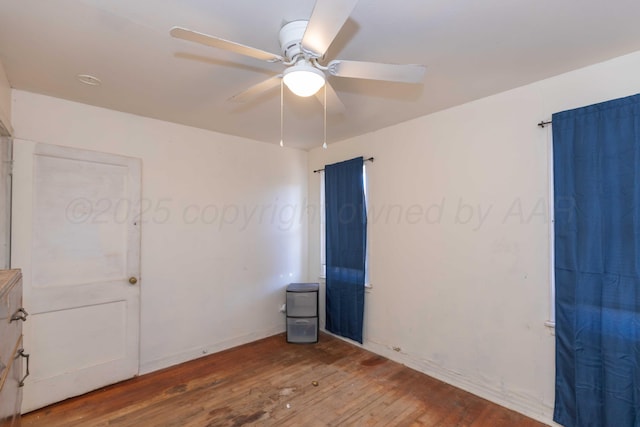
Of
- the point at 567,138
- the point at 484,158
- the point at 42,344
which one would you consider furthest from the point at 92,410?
the point at 567,138

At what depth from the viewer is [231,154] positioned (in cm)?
366

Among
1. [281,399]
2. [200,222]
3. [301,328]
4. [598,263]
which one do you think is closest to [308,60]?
[598,263]

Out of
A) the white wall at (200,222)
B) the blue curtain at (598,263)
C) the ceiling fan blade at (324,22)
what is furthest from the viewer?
the white wall at (200,222)

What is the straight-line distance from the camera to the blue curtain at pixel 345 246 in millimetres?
3562

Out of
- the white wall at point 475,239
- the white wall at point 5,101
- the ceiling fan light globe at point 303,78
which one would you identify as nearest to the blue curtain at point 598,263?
the white wall at point 475,239

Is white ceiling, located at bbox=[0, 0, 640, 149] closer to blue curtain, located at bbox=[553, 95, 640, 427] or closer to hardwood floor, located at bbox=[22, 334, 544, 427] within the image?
blue curtain, located at bbox=[553, 95, 640, 427]

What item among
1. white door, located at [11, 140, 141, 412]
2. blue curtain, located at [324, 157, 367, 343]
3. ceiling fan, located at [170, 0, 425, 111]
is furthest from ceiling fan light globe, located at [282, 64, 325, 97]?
white door, located at [11, 140, 141, 412]

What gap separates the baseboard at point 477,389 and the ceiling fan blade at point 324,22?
2796mm

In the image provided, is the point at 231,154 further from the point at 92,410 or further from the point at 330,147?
the point at 92,410

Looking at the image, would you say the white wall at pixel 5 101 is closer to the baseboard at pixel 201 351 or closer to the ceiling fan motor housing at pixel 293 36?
the ceiling fan motor housing at pixel 293 36

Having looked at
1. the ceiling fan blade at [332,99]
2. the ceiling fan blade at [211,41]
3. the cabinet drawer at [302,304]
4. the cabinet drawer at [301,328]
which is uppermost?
the ceiling fan blade at [332,99]

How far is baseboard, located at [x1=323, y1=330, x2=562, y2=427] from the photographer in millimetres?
2248

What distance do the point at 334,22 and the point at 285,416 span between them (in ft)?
8.33

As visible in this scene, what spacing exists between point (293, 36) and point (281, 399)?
103 inches
